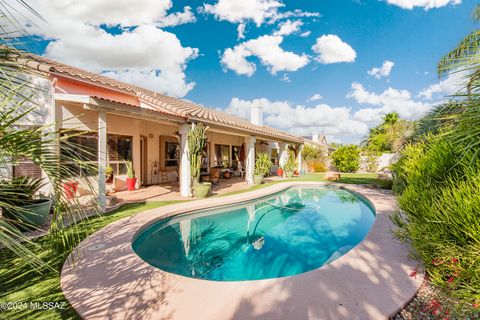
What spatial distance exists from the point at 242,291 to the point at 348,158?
25953 millimetres

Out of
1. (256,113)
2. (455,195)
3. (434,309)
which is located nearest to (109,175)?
(434,309)

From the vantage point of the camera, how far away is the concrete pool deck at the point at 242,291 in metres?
3.09

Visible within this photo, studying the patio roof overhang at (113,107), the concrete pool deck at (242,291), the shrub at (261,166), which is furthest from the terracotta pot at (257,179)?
the concrete pool deck at (242,291)

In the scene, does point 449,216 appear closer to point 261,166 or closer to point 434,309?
point 434,309

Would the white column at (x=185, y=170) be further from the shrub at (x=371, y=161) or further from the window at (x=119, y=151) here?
the shrub at (x=371, y=161)

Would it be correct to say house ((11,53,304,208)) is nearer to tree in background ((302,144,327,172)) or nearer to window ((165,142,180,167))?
window ((165,142,180,167))

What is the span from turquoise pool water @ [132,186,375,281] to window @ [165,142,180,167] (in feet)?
25.1

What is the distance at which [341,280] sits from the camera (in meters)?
3.86

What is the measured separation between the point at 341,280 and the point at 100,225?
6.72 m

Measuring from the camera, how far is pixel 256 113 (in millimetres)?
24359

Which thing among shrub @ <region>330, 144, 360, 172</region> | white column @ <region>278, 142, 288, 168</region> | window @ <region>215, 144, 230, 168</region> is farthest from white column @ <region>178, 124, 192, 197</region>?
shrub @ <region>330, 144, 360, 172</region>

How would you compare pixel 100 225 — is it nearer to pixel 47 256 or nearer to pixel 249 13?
pixel 47 256

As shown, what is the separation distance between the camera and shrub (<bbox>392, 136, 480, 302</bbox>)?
275 cm

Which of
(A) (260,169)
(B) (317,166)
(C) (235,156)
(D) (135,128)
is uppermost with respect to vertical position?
(D) (135,128)
